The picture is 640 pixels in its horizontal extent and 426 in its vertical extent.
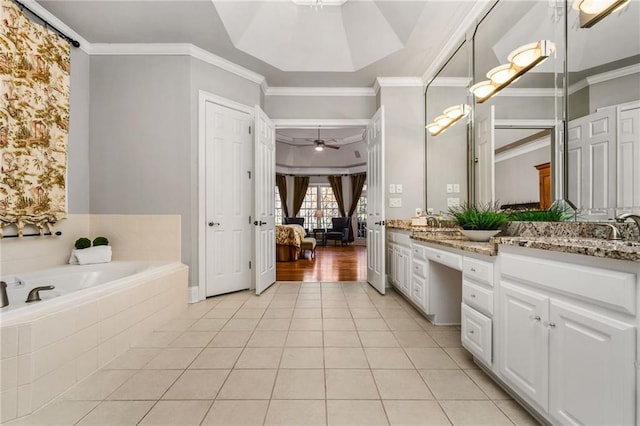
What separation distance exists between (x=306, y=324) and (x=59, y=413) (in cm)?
164

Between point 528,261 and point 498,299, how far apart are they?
31 cm

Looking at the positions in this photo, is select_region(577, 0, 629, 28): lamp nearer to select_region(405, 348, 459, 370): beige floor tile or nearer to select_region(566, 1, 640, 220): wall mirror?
select_region(566, 1, 640, 220): wall mirror

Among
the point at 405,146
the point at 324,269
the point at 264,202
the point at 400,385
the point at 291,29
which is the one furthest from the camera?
the point at 324,269

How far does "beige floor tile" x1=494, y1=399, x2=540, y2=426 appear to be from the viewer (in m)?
1.30

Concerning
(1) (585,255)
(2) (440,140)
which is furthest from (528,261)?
(2) (440,140)

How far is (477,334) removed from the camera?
167 cm

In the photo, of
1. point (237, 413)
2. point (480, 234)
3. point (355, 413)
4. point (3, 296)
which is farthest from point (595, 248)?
point (3, 296)

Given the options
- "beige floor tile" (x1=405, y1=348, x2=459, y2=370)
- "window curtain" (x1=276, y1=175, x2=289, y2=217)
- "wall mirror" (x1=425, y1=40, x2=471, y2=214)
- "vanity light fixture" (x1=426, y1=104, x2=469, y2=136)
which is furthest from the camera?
"window curtain" (x1=276, y1=175, x2=289, y2=217)

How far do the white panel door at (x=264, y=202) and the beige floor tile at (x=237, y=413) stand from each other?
1.93 meters

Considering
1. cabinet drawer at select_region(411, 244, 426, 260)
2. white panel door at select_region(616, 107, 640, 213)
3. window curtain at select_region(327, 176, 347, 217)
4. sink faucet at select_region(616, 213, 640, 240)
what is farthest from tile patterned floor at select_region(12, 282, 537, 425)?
window curtain at select_region(327, 176, 347, 217)

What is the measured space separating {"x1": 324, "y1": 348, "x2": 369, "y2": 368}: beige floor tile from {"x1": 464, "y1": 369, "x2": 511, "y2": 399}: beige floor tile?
656 mm

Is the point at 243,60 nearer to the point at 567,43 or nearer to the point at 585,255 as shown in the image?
the point at 567,43

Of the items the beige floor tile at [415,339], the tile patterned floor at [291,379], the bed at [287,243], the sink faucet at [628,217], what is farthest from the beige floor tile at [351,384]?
the bed at [287,243]

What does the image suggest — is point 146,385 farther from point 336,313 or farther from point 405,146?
point 405,146
